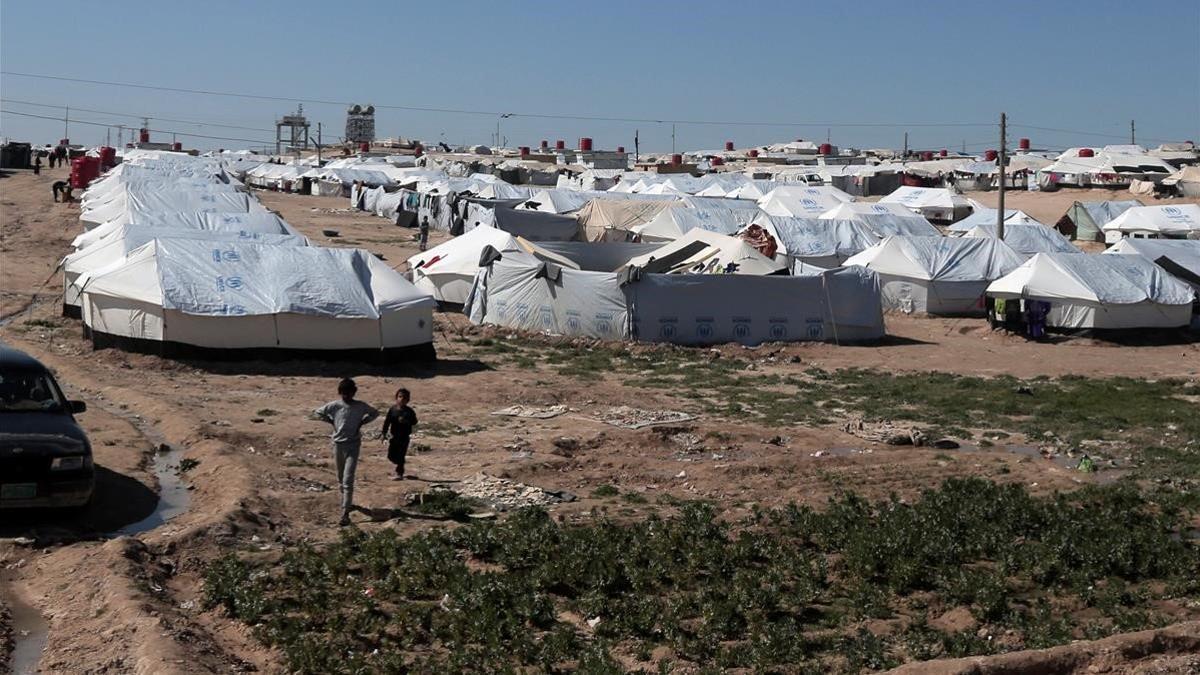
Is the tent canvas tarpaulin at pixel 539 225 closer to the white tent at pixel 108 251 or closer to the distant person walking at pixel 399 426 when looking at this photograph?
the white tent at pixel 108 251

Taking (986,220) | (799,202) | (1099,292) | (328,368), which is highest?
(799,202)

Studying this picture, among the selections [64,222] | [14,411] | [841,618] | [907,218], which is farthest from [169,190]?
[841,618]

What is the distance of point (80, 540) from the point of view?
12.4 meters

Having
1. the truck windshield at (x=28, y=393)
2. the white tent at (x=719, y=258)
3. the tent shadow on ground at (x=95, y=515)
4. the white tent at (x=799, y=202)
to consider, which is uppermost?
the white tent at (x=799, y=202)

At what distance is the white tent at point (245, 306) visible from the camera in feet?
76.9

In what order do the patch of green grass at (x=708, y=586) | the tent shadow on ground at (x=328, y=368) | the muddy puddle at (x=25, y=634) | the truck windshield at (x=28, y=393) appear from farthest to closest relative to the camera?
1. the tent shadow on ground at (x=328, y=368)
2. the truck windshield at (x=28, y=393)
3. the patch of green grass at (x=708, y=586)
4. the muddy puddle at (x=25, y=634)

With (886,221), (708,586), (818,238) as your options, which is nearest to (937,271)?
(818,238)

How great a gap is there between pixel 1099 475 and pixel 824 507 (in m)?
4.57

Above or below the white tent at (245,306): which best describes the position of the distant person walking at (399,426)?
below

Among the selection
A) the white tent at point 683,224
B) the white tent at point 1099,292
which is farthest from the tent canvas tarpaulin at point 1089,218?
the white tent at point 1099,292

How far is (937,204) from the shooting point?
62.8 meters

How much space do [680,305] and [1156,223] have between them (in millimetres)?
31038

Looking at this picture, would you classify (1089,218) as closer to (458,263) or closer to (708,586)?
(458,263)

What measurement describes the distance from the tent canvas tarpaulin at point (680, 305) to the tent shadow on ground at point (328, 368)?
4252 mm
